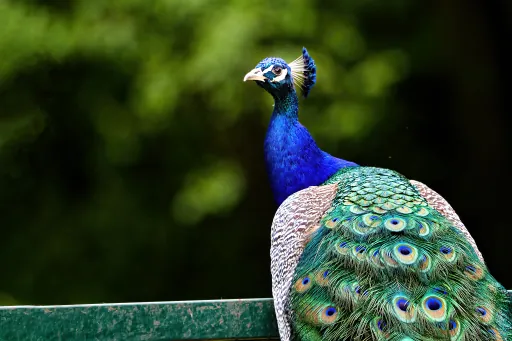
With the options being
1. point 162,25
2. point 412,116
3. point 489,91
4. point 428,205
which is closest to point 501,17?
point 489,91

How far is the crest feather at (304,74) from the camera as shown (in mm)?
4145

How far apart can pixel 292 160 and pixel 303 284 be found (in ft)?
4.02

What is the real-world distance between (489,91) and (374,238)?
135 inches

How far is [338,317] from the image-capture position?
229 cm

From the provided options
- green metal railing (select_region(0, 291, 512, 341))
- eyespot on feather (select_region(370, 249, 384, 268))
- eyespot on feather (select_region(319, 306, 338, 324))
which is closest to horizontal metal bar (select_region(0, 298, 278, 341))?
green metal railing (select_region(0, 291, 512, 341))

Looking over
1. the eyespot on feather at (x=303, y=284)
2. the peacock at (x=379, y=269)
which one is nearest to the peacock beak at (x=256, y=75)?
the peacock at (x=379, y=269)

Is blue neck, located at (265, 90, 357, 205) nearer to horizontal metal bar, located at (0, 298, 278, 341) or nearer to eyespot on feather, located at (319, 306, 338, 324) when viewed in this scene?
horizontal metal bar, located at (0, 298, 278, 341)

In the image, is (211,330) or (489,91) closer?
(211,330)

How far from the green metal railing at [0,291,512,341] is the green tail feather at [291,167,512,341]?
186mm

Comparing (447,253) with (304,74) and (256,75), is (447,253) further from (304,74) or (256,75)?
(304,74)

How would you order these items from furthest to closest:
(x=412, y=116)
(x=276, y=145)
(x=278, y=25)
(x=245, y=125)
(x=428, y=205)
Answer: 1. (x=412, y=116)
2. (x=245, y=125)
3. (x=278, y=25)
4. (x=276, y=145)
5. (x=428, y=205)

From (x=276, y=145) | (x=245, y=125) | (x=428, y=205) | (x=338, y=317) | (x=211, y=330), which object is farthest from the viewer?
(x=245, y=125)

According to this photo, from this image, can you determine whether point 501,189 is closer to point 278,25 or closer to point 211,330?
point 278,25

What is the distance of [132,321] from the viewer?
243 centimetres
